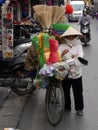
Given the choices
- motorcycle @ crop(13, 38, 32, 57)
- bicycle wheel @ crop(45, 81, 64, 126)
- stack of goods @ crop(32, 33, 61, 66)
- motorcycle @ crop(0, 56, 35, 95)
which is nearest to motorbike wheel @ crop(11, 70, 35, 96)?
motorcycle @ crop(0, 56, 35, 95)

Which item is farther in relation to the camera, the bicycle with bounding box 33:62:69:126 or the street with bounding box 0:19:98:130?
the street with bounding box 0:19:98:130

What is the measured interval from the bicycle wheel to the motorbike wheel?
4.39 feet

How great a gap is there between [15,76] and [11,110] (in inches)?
40.4

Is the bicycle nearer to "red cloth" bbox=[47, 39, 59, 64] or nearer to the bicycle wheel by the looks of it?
the bicycle wheel

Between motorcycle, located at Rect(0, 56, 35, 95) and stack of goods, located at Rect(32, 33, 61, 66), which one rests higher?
stack of goods, located at Rect(32, 33, 61, 66)

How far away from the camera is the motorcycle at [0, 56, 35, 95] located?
8805mm

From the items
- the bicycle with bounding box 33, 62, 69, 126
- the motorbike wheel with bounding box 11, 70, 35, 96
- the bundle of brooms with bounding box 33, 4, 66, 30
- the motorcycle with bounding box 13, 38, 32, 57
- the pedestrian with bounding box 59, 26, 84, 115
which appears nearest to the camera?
the bicycle with bounding box 33, 62, 69, 126

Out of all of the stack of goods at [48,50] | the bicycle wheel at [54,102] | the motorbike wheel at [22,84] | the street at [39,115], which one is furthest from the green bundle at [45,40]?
the motorbike wheel at [22,84]

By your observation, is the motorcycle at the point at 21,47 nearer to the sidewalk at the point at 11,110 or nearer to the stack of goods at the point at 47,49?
the sidewalk at the point at 11,110

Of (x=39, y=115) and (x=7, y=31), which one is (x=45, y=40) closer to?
(x=39, y=115)

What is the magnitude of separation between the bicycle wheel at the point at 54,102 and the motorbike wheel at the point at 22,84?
1.34 m

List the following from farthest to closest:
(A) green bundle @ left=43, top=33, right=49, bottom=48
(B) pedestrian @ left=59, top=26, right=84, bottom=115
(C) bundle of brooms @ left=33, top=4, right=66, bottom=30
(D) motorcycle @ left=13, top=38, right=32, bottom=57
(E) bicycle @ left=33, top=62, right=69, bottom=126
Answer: (D) motorcycle @ left=13, top=38, right=32, bottom=57
(C) bundle of brooms @ left=33, top=4, right=66, bottom=30
(B) pedestrian @ left=59, top=26, right=84, bottom=115
(A) green bundle @ left=43, top=33, right=49, bottom=48
(E) bicycle @ left=33, top=62, right=69, bottom=126

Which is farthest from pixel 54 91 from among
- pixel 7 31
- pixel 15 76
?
pixel 7 31

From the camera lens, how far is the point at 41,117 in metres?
7.71
